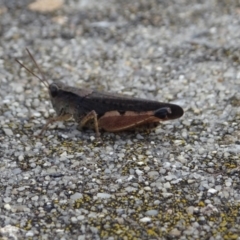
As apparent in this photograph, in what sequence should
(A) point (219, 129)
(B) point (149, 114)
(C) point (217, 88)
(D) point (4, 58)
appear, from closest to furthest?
Answer: (B) point (149, 114) < (A) point (219, 129) < (C) point (217, 88) < (D) point (4, 58)

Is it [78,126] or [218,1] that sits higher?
[218,1]

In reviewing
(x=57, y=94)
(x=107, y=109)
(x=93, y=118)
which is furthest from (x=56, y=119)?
(x=107, y=109)

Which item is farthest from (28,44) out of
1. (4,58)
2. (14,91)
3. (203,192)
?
(203,192)

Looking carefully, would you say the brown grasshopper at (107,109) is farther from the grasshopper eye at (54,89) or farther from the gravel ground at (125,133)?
the gravel ground at (125,133)

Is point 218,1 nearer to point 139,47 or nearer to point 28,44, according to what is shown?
point 139,47

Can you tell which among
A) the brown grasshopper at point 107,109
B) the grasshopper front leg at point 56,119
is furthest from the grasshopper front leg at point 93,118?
the grasshopper front leg at point 56,119

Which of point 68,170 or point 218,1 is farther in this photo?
point 218,1
